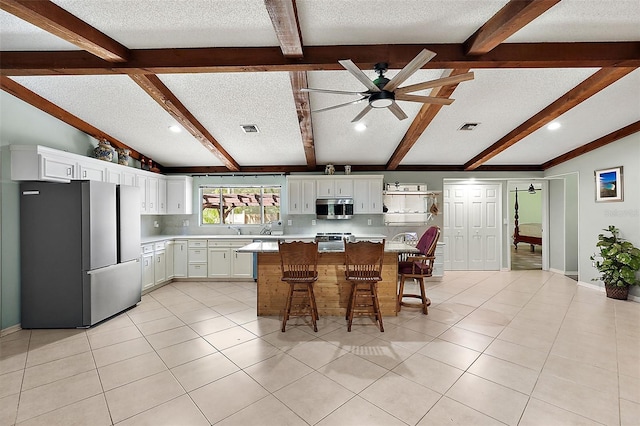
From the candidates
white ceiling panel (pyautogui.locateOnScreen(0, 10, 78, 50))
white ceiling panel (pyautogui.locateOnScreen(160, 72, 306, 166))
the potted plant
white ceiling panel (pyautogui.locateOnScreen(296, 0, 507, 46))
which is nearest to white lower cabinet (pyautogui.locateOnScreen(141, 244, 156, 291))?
white ceiling panel (pyautogui.locateOnScreen(160, 72, 306, 166))

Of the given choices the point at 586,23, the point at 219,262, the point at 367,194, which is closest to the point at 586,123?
the point at 586,23

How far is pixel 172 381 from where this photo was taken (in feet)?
7.32

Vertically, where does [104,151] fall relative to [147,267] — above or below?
above

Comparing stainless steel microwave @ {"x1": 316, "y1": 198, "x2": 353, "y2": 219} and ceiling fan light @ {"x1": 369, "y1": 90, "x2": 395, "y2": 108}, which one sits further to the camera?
stainless steel microwave @ {"x1": 316, "y1": 198, "x2": 353, "y2": 219}

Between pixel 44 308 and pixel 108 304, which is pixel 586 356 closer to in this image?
pixel 108 304

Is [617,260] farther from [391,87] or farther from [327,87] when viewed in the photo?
[327,87]

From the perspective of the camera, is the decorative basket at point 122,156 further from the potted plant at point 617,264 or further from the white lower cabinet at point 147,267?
the potted plant at point 617,264

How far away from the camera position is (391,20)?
2.35 m

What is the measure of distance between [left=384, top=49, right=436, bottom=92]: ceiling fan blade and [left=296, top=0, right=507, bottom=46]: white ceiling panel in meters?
0.50

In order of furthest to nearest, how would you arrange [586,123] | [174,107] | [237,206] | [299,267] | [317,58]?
1. [237,206]
2. [586,123]
3. [174,107]
4. [299,267]
5. [317,58]

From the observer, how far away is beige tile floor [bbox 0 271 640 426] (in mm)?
1869

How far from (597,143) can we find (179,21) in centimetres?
647

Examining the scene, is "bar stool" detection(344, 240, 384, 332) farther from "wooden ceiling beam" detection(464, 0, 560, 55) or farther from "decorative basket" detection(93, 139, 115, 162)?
"decorative basket" detection(93, 139, 115, 162)

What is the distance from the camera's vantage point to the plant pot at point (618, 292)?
14.1 feet
